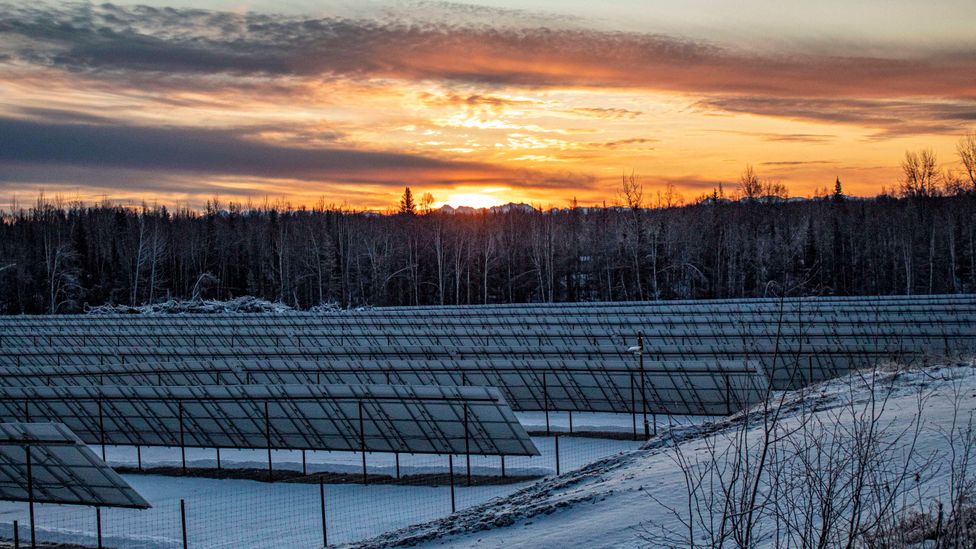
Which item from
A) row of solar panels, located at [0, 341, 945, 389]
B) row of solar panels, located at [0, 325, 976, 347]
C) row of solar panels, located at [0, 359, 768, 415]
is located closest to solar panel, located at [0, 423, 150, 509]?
row of solar panels, located at [0, 359, 768, 415]

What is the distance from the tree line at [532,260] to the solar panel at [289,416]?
45725mm

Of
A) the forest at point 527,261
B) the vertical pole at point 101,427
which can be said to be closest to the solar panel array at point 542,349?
the vertical pole at point 101,427

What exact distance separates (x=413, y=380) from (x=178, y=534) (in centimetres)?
1171

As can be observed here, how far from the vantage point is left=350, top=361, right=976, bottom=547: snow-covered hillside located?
356 inches

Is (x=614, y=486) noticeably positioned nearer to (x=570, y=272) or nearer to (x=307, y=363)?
(x=307, y=363)

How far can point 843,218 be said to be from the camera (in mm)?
85625

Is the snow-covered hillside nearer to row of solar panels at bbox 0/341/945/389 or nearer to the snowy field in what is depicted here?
the snowy field

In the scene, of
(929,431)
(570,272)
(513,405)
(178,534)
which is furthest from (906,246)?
(178,534)

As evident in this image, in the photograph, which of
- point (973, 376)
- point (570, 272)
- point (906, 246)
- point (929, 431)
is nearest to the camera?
point (929, 431)

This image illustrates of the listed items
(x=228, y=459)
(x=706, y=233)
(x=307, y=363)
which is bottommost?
(x=228, y=459)

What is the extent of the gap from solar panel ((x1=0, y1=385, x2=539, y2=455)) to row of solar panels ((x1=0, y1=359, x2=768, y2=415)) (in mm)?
4274

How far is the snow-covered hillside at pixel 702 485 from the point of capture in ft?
29.6

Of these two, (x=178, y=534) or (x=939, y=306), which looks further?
(x=939, y=306)

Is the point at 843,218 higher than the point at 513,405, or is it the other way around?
the point at 843,218
